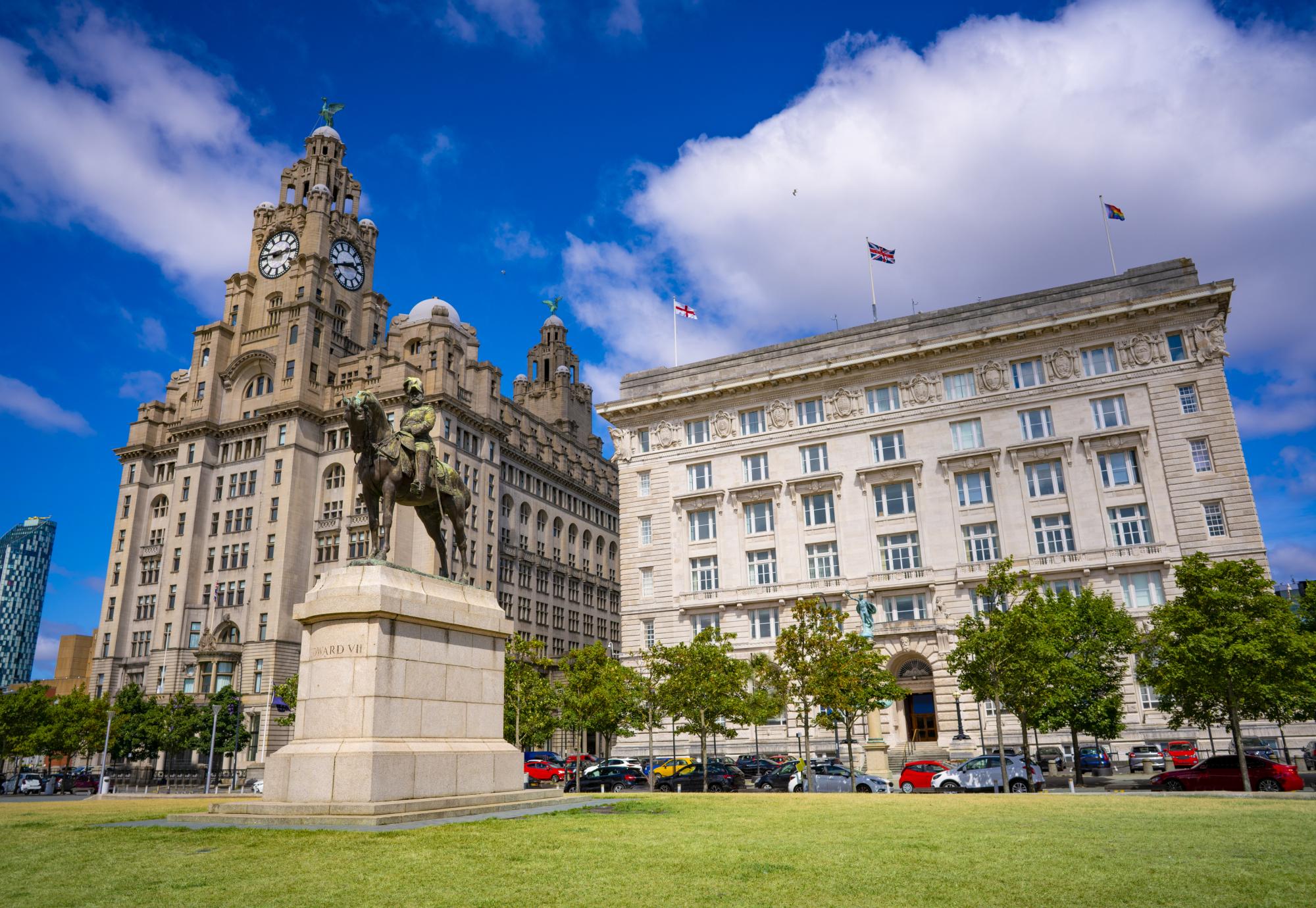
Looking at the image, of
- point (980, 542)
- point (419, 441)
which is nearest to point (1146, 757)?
point (980, 542)

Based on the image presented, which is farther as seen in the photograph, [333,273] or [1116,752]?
[333,273]

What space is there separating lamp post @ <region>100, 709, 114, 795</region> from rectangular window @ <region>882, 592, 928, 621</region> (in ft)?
181

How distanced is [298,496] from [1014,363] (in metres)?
62.7

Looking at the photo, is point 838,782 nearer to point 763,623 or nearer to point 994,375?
point 763,623

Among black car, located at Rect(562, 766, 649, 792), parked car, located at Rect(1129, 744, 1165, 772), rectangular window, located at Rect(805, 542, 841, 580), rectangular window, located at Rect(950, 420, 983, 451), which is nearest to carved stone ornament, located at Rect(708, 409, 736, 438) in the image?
rectangular window, located at Rect(805, 542, 841, 580)

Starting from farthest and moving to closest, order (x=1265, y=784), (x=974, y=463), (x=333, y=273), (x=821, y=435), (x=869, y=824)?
(x=333, y=273) → (x=821, y=435) → (x=974, y=463) → (x=1265, y=784) → (x=869, y=824)

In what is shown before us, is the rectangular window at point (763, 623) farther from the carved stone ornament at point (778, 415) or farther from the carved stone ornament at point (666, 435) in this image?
the carved stone ornament at point (666, 435)

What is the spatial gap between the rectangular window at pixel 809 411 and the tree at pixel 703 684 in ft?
75.1

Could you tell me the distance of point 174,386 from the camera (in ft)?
317

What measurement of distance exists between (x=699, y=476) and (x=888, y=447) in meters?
14.8

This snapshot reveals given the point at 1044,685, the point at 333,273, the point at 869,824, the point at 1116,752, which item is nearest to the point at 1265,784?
the point at 1044,685

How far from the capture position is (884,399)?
65.2 meters

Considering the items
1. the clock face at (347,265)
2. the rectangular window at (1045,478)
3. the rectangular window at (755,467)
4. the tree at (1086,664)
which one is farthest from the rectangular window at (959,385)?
the clock face at (347,265)

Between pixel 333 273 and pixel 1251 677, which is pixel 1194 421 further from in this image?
pixel 333 273
